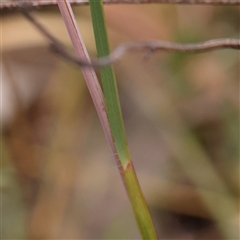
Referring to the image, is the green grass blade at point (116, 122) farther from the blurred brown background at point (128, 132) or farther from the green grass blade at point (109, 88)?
the blurred brown background at point (128, 132)

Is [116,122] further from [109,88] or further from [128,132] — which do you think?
[128,132]

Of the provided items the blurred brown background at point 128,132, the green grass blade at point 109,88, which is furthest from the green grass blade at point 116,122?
the blurred brown background at point 128,132

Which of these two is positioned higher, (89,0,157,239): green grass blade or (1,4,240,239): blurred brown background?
(89,0,157,239): green grass blade

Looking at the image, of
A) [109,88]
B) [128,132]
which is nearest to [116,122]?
[109,88]

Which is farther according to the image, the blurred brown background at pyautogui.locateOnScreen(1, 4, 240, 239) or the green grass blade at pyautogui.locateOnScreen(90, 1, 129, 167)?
the blurred brown background at pyautogui.locateOnScreen(1, 4, 240, 239)

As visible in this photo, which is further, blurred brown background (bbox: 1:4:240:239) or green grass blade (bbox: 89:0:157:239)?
blurred brown background (bbox: 1:4:240:239)

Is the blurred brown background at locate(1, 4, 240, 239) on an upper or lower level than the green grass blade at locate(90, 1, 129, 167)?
lower

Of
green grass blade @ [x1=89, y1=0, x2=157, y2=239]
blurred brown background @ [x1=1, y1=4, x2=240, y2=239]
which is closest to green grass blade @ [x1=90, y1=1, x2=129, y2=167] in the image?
green grass blade @ [x1=89, y1=0, x2=157, y2=239]

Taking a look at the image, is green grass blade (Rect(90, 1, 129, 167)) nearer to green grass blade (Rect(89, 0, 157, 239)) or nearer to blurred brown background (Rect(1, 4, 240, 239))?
green grass blade (Rect(89, 0, 157, 239))

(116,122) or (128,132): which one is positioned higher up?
(116,122)

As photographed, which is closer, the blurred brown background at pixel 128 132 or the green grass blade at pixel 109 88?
the green grass blade at pixel 109 88
